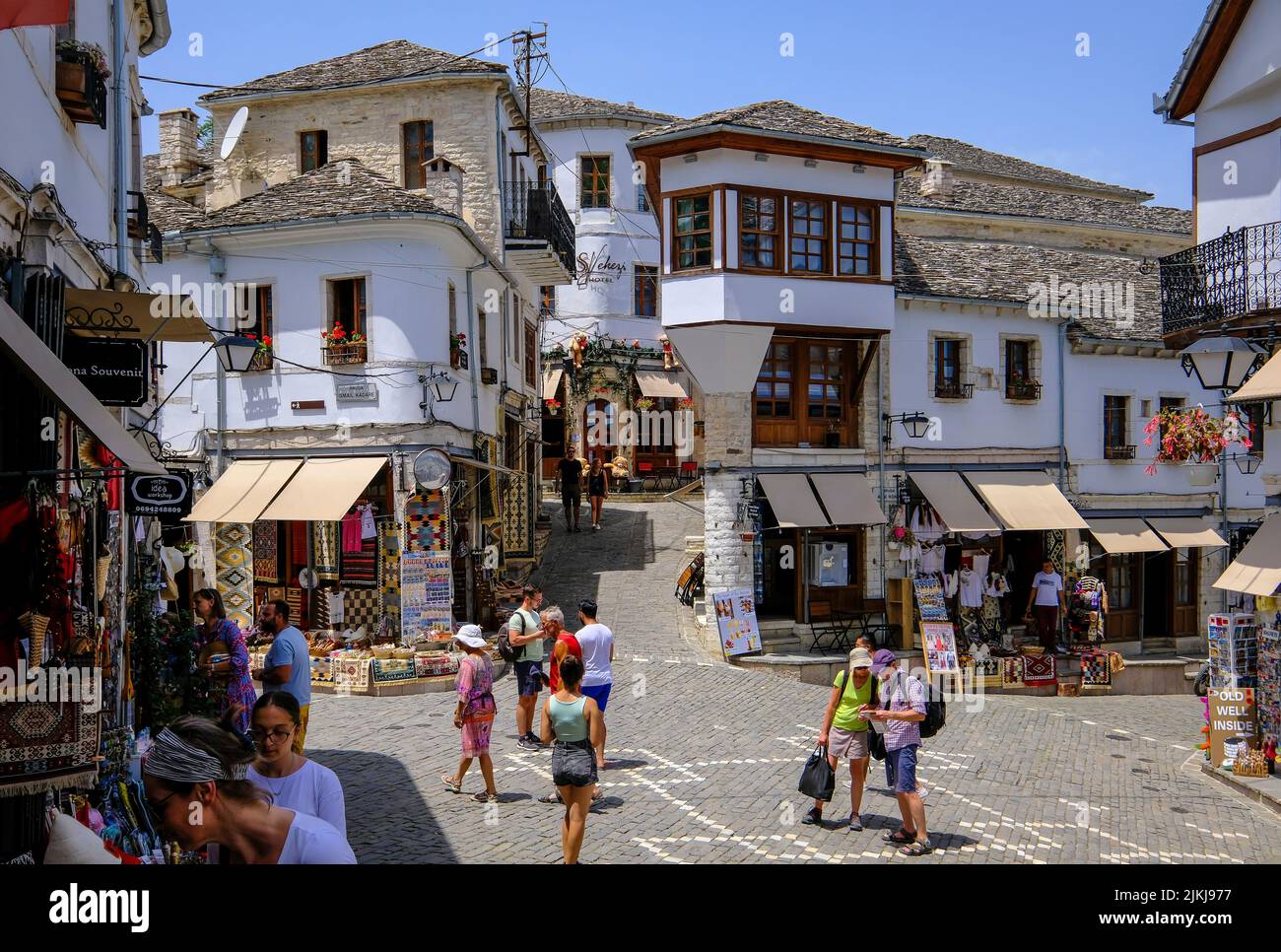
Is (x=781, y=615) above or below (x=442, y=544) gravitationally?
below

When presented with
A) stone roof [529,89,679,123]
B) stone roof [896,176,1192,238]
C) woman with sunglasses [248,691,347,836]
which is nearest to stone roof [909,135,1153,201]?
stone roof [896,176,1192,238]

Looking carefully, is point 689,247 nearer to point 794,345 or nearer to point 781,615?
point 794,345

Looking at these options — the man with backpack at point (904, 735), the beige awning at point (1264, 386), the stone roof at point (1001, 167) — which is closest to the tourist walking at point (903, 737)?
the man with backpack at point (904, 735)

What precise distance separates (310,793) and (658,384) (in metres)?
30.9

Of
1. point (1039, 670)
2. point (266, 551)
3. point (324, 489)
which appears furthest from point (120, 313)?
point (1039, 670)

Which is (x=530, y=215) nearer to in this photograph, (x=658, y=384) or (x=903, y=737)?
(x=658, y=384)

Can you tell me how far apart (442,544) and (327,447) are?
9.06ft

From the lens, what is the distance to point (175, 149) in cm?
2586

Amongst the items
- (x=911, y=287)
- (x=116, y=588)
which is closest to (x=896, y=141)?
(x=911, y=287)

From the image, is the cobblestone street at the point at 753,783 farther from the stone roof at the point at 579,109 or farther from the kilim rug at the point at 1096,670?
the stone roof at the point at 579,109

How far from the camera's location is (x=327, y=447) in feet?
60.8

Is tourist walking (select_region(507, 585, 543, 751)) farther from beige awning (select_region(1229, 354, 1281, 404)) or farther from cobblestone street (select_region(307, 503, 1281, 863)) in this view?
beige awning (select_region(1229, 354, 1281, 404))

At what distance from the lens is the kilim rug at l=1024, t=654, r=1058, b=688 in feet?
67.1
